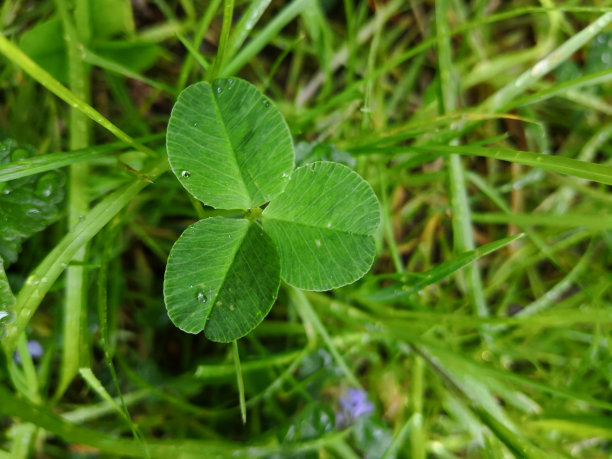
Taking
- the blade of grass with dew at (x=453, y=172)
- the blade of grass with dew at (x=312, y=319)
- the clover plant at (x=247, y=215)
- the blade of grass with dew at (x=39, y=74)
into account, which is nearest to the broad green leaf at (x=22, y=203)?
the blade of grass with dew at (x=39, y=74)

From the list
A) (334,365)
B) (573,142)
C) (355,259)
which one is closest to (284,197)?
(355,259)

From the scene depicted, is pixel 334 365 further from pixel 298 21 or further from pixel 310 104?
pixel 298 21

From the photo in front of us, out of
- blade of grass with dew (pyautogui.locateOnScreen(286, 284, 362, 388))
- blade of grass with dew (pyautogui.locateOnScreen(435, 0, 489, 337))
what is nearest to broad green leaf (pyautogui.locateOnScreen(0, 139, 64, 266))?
blade of grass with dew (pyautogui.locateOnScreen(286, 284, 362, 388))

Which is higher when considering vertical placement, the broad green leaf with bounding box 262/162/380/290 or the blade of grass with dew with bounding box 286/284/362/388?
the broad green leaf with bounding box 262/162/380/290

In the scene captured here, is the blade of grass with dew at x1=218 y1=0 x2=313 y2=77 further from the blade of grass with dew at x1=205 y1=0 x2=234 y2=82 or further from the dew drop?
the dew drop

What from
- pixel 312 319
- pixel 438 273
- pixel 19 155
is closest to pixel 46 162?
pixel 19 155

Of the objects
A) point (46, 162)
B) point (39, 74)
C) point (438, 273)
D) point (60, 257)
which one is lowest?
point (438, 273)

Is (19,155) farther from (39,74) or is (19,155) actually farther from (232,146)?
(232,146)
